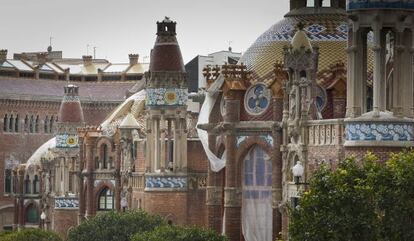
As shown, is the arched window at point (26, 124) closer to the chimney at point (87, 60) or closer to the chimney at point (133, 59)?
the chimney at point (133, 59)

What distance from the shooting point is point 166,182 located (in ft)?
269

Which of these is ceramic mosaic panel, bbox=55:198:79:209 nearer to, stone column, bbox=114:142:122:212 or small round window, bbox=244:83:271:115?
stone column, bbox=114:142:122:212

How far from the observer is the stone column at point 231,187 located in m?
67.9

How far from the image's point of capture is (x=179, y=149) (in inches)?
3248

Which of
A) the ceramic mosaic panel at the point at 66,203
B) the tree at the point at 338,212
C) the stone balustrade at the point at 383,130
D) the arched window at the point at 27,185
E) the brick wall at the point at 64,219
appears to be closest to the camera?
the tree at the point at 338,212

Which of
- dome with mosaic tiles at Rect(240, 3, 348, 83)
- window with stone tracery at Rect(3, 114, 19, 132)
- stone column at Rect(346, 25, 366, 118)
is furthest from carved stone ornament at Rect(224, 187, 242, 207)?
window with stone tracery at Rect(3, 114, 19, 132)

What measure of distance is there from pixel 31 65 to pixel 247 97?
10108 cm

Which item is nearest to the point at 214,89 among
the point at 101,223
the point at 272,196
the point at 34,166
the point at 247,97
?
the point at 247,97

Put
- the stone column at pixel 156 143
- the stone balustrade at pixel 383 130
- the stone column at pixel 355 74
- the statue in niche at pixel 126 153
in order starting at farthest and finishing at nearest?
the statue in niche at pixel 126 153, the stone column at pixel 156 143, the stone column at pixel 355 74, the stone balustrade at pixel 383 130

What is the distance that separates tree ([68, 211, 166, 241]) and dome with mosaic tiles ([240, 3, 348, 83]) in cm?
955

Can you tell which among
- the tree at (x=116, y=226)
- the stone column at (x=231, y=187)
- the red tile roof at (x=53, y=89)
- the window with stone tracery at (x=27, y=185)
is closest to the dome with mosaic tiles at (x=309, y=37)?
the stone column at (x=231, y=187)

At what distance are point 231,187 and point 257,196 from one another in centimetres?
119

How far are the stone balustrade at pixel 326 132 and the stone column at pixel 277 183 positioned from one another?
5.26 metres

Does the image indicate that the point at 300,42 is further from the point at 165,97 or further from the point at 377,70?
the point at 165,97
